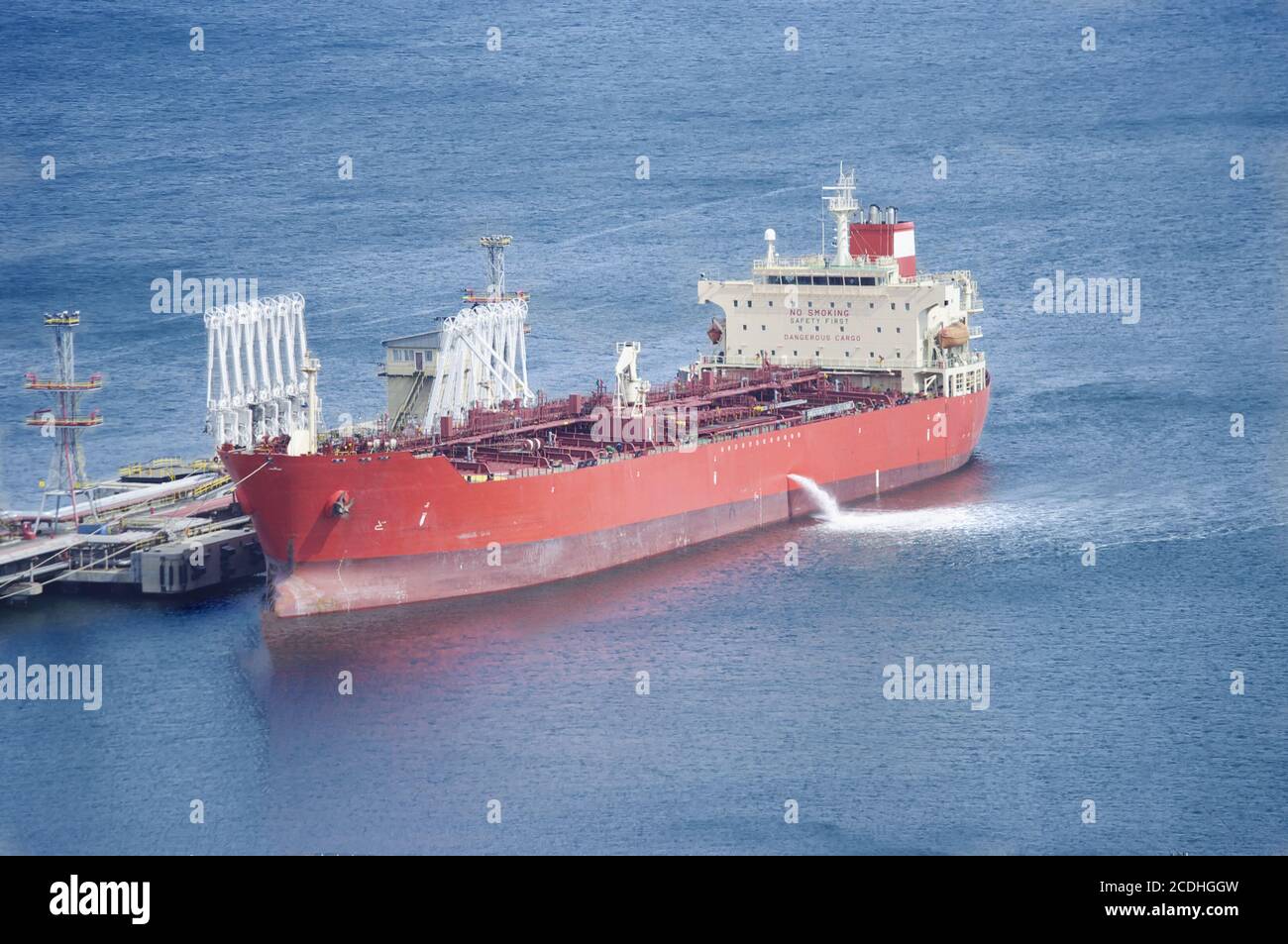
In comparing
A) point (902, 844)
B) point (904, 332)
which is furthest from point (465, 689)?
point (904, 332)

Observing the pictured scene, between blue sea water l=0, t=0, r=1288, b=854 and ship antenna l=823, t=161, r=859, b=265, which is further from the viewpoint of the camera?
ship antenna l=823, t=161, r=859, b=265

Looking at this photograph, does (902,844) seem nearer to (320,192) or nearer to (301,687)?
(301,687)

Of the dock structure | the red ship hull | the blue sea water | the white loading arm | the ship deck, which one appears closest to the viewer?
the blue sea water

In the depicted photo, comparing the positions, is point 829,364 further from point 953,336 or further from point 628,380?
point 628,380

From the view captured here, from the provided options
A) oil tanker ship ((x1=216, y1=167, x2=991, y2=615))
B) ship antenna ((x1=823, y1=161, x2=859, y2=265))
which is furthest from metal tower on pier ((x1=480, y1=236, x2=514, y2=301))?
ship antenna ((x1=823, y1=161, x2=859, y2=265))

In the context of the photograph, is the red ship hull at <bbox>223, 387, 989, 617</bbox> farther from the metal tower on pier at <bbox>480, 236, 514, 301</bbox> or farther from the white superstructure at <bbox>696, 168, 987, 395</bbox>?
the white superstructure at <bbox>696, 168, 987, 395</bbox>

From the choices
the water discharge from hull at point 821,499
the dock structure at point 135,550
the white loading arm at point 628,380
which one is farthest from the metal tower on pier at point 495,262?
the water discharge from hull at point 821,499

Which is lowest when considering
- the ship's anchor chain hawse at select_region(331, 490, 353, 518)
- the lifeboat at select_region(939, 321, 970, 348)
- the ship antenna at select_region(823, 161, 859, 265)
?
the ship's anchor chain hawse at select_region(331, 490, 353, 518)

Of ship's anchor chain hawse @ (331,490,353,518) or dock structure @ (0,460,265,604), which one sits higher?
ship's anchor chain hawse @ (331,490,353,518)

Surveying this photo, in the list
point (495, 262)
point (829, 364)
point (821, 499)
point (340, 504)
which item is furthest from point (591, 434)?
point (829, 364)
